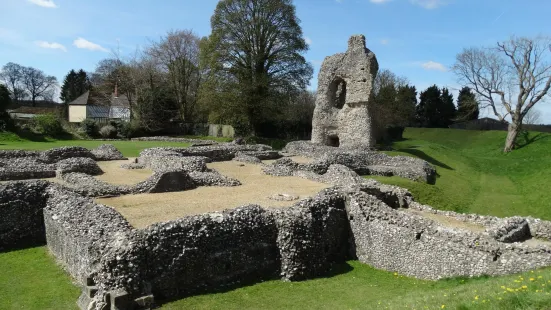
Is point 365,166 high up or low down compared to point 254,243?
up

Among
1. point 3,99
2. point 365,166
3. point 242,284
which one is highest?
point 3,99

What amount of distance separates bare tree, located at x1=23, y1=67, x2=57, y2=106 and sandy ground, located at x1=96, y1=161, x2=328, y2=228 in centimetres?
7831

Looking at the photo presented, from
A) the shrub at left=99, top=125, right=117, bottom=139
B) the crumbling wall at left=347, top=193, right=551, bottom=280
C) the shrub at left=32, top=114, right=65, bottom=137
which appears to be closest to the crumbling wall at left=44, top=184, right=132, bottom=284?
the crumbling wall at left=347, top=193, right=551, bottom=280

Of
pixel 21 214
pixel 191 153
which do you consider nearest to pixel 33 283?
pixel 21 214

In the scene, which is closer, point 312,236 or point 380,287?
point 380,287

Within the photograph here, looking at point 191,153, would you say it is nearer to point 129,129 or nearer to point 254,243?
point 254,243

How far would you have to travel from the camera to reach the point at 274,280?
1182 centimetres

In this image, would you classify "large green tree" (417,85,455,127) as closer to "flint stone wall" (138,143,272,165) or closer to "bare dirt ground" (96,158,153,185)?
"flint stone wall" (138,143,272,165)

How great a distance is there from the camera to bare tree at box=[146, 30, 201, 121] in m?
53.5

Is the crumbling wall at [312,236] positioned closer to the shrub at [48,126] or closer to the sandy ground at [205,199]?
the sandy ground at [205,199]

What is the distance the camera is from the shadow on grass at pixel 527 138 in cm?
4130

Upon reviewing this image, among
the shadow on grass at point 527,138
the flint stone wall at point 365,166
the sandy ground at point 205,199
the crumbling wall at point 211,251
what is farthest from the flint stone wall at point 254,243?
the shadow on grass at point 527,138

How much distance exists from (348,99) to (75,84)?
5763cm

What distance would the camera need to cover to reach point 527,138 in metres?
43.2
